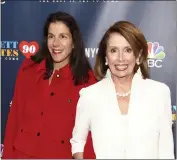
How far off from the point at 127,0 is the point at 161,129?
1497mm

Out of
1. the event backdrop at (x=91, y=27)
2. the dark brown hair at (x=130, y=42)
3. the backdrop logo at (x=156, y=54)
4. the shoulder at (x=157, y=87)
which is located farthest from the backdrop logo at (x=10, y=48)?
the shoulder at (x=157, y=87)

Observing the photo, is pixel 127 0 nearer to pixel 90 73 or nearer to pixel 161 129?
pixel 90 73

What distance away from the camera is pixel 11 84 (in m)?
3.19

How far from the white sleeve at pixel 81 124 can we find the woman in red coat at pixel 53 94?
1.12 ft

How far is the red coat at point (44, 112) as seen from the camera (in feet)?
7.88

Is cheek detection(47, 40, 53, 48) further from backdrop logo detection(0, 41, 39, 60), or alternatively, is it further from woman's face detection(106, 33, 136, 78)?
backdrop logo detection(0, 41, 39, 60)

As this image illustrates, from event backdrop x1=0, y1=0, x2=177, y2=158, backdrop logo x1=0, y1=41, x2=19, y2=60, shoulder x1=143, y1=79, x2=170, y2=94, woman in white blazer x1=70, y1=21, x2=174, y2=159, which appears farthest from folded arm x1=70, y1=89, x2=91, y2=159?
backdrop logo x1=0, y1=41, x2=19, y2=60

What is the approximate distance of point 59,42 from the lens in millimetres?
2379

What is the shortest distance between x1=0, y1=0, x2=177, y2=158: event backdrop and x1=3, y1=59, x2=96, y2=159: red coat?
27.3 inches

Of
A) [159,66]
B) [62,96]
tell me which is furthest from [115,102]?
[159,66]

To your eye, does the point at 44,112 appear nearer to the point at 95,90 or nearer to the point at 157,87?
the point at 95,90

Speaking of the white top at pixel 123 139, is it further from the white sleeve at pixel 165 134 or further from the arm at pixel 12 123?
the arm at pixel 12 123

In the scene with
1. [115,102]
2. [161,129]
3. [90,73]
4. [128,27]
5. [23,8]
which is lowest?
[161,129]

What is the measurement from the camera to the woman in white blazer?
180 cm
